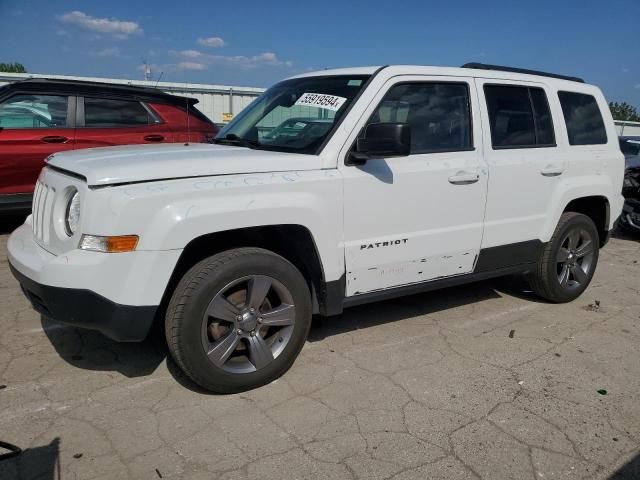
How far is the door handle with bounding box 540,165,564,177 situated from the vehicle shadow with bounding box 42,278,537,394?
4.19 ft

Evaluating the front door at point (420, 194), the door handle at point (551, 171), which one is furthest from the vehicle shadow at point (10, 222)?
the door handle at point (551, 171)

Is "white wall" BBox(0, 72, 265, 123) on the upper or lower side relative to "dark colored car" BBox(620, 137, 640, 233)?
upper

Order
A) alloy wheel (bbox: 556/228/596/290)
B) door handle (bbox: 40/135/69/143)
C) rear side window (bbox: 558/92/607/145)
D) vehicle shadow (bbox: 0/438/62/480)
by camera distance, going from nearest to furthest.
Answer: vehicle shadow (bbox: 0/438/62/480), rear side window (bbox: 558/92/607/145), alloy wheel (bbox: 556/228/596/290), door handle (bbox: 40/135/69/143)

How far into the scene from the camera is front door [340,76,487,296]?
3.34m

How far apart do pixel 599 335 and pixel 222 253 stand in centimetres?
305

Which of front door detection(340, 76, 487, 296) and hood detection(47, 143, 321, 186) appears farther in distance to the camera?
front door detection(340, 76, 487, 296)

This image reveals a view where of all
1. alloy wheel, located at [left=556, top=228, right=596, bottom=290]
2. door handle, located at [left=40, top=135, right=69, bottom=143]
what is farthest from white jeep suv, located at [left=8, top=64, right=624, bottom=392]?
door handle, located at [left=40, top=135, right=69, bottom=143]

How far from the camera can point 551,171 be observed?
13.9 feet

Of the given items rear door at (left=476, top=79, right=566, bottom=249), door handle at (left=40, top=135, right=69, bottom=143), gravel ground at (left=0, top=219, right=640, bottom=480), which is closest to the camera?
gravel ground at (left=0, top=219, right=640, bottom=480)

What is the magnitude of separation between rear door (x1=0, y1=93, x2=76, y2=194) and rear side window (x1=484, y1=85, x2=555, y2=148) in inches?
193

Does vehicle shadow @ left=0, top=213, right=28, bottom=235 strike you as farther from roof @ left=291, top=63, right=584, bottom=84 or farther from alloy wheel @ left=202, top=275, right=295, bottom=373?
alloy wheel @ left=202, top=275, right=295, bottom=373

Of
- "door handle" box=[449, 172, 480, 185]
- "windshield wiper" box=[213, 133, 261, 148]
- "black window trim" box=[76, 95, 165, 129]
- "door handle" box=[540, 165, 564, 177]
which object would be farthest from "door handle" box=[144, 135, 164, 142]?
"door handle" box=[540, 165, 564, 177]

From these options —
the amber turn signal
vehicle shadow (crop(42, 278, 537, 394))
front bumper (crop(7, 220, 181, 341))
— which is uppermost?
the amber turn signal

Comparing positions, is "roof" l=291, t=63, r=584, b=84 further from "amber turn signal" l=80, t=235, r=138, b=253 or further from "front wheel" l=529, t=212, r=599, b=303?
"amber turn signal" l=80, t=235, r=138, b=253
